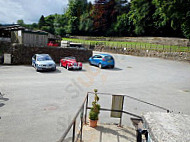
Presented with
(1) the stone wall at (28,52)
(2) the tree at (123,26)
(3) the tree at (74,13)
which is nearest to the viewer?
(1) the stone wall at (28,52)

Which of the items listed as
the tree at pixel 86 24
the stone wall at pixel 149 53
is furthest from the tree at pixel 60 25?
the stone wall at pixel 149 53

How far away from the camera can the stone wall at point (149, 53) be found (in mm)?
28300

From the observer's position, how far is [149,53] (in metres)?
33.8

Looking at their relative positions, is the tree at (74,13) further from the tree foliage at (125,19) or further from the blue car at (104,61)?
the blue car at (104,61)

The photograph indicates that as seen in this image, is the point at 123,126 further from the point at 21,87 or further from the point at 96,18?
the point at 96,18

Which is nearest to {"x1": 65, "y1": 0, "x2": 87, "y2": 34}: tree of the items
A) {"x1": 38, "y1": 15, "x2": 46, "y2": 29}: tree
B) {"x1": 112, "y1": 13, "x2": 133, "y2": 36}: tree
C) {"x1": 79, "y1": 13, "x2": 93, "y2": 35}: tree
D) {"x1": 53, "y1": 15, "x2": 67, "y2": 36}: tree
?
{"x1": 53, "y1": 15, "x2": 67, "y2": 36}: tree

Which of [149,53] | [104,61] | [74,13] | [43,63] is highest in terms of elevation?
[74,13]

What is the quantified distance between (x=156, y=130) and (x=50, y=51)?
2115 cm

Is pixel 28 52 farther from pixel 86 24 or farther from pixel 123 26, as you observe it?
pixel 86 24

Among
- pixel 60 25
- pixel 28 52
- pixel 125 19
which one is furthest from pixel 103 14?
pixel 28 52

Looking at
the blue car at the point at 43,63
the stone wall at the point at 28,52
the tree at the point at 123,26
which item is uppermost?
the tree at the point at 123,26

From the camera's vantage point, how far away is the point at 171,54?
29812 mm

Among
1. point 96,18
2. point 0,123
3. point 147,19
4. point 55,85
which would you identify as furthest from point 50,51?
point 96,18

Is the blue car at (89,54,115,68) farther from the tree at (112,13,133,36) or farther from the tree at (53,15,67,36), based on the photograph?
the tree at (53,15,67,36)
